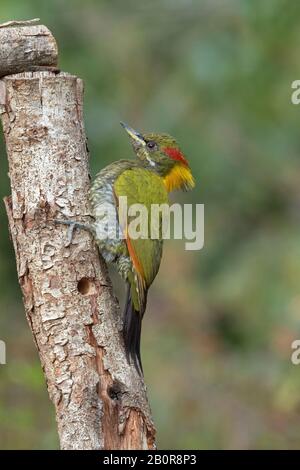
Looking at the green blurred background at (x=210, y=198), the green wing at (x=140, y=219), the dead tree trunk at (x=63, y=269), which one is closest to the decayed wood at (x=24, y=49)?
the dead tree trunk at (x=63, y=269)

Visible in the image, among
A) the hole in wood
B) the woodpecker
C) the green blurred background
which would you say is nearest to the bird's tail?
the woodpecker

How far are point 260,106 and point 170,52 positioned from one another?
1.53 m

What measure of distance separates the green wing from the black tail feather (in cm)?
9

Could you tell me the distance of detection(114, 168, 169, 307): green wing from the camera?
499 cm

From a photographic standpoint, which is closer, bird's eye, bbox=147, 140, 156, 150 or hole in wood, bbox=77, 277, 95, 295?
hole in wood, bbox=77, 277, 95, 295

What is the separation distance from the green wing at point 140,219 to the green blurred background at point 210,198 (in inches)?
92.5

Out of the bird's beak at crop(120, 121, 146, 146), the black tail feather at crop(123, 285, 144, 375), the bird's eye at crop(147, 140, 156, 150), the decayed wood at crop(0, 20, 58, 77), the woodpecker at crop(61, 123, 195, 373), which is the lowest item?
the black tail feather at crop(123, 285, 144, 375)

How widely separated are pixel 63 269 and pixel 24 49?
1077 mm

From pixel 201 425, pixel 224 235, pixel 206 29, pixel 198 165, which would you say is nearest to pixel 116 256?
pixel 201 425

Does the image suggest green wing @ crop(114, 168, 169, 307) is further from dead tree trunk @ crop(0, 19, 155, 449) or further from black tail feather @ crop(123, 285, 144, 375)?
dead tree trunk @ crop(0, 19, 155, 449)

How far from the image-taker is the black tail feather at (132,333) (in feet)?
15.4

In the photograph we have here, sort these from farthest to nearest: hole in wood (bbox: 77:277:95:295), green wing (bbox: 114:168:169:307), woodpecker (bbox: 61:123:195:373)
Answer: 1. green wing (bbox: 114:168:169:307)
2. woodpecker (bbox: 61:123:195:373)
3. hole in wood (bbox: 77:277:95:295)

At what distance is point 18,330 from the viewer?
10.4 metres

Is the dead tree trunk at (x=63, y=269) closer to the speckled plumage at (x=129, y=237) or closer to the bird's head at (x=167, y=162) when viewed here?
the speckled plumage at (x=129, y=237)
